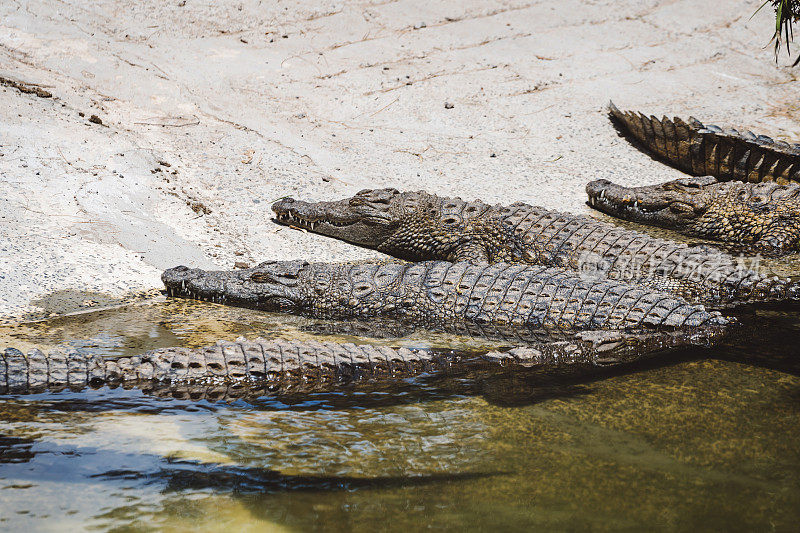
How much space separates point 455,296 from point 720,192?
3882 mm

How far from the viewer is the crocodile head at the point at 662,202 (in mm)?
7402

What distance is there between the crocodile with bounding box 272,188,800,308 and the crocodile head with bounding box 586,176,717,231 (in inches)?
43.2

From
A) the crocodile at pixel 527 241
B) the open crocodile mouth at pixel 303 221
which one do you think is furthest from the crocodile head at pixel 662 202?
the open crocodile mouth at pixel 303 221

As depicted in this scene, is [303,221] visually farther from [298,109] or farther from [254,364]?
[254,364]

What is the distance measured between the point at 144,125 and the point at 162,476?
565cm

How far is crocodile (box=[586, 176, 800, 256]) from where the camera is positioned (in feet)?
23.2

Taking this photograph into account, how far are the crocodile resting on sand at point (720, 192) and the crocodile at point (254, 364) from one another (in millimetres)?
3628

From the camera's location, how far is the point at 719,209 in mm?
7316

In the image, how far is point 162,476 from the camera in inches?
114

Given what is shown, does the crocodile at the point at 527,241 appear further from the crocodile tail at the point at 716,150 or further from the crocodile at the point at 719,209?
the crocodile tail at the point at 716,150

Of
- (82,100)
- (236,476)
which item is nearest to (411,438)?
(236,476)

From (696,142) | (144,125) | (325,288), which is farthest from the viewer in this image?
(696,142)

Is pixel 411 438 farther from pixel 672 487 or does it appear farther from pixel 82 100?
pixel 82 100

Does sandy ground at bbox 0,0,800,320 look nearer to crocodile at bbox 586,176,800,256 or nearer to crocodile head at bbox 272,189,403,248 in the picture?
crocodile head at bbox 272,189,403,248
